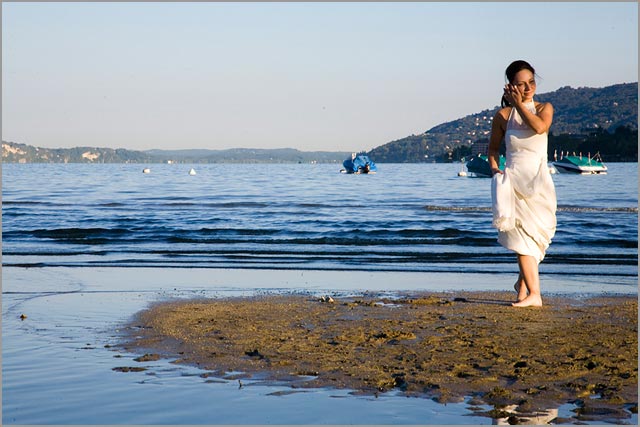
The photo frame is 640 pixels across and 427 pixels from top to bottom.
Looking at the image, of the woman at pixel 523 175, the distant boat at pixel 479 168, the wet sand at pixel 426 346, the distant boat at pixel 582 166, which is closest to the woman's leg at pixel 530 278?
the woman at pixel 523 175

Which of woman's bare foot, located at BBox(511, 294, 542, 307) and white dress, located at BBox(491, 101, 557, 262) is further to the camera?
woman's bare foot, located at BBox(511, 294, 542, 307)

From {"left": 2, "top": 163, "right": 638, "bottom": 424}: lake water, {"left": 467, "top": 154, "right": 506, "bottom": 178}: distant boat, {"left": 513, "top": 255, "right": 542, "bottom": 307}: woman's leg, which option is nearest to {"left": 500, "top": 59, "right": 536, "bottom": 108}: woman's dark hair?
{"left": 513, "top": 255, "right": 542, "bottom": 307}: woman's leg

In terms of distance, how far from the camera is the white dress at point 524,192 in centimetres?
829

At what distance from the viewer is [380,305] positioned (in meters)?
9.05

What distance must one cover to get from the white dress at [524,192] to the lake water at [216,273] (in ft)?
7.81

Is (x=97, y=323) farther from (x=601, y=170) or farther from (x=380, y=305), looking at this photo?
(x=601, y=170)

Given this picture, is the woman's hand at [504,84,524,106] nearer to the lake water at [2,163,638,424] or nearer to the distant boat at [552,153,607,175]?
the lake water at [2,163,638,424]

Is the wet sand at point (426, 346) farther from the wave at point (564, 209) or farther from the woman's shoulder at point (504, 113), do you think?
the wave at point (564, 209)

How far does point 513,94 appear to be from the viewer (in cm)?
812

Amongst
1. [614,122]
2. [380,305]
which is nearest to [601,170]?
[380,305]

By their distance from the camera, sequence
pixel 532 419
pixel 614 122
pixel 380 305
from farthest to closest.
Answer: pixel 614 122 → pixel 380 305 → pixel 532 419

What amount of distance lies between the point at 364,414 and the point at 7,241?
54.9 feet

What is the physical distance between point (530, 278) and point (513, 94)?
169 cm

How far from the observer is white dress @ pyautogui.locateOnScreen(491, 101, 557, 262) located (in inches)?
326
